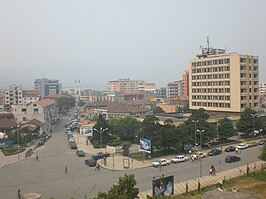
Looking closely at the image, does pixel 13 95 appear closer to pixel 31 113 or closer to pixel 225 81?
pixel 31 113

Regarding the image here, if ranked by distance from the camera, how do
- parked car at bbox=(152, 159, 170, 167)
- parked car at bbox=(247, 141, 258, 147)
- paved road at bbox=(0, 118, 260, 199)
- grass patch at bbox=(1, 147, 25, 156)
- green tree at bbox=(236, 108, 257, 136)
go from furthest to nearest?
green tree at bbox=(236, 108, 257, 136) < grass patch at bbox=(1, 147, 25, 156) < parked car at bbox=(247, 141, 258, 147) < parked car at bbox=(152, 159, 170, 167) < paved road at bbox=(0, 118, 260, 199)

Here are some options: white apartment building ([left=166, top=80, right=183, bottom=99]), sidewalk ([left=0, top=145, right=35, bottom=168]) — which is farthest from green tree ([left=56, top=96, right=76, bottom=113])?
sidewalk ([left=0, top=145, right=35, bottom=168])

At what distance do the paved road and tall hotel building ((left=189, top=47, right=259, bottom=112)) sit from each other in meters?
17.8

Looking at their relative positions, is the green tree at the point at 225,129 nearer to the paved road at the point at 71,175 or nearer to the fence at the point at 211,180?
the paved road at the point at 71,175

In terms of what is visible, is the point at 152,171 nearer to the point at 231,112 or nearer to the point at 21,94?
the point at 231,112

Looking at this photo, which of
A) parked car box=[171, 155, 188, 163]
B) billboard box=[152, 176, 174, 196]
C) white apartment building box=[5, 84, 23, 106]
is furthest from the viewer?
white apartment building box=[5, 84, 23, 106]

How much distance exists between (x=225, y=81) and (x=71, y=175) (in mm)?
33104

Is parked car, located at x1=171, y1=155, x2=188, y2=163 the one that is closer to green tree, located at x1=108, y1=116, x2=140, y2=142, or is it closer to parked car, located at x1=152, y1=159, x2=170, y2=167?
parked car, located at x1=152, y1=159, x2=170, y2=167

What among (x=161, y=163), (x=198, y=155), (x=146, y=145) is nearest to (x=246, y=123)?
(x=198, y=155)

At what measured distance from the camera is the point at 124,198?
11.7 meters

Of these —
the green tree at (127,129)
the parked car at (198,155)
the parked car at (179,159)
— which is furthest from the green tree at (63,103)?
the parked car at (179,159)

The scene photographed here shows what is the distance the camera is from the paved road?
2100 centimetres

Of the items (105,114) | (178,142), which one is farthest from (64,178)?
(105,114)

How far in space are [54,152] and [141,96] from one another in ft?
278
